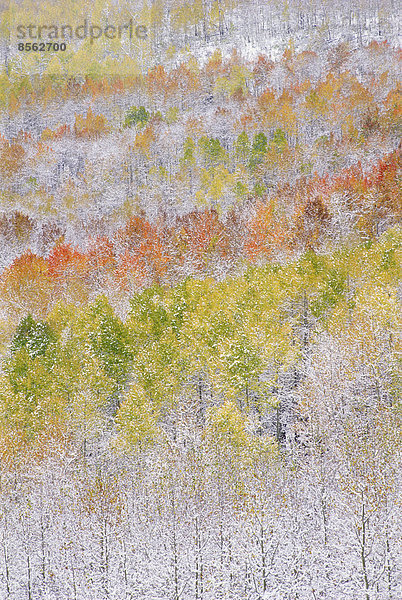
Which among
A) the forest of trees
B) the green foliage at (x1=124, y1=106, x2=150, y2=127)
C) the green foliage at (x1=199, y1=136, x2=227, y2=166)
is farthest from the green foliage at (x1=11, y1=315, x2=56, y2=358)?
the green foliage at (x1=124, y1=106, x2=150, y2=127)

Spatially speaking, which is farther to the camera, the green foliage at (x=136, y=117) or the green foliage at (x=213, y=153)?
the green foliage at (x=136, y=117)

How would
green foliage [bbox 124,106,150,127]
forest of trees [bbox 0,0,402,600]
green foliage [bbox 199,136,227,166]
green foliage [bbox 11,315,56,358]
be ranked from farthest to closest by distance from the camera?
green foliage [bbox 124,106,150,127] → green foliage [bbox 199,136,227,166] → green foliage [bbox 11,315,56,358] → forest of trees [bbox 0,0,402,600]

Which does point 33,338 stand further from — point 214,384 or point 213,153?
point 213,153

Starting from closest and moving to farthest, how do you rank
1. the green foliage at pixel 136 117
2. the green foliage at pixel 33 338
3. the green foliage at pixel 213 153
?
the green foliage at pixel 33 338, the green foliage at pixel 213 153, the green foliage at pixel 136 117

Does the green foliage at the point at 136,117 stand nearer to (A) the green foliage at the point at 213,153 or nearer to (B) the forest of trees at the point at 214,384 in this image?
(A) the green foliage at the point at 213,153

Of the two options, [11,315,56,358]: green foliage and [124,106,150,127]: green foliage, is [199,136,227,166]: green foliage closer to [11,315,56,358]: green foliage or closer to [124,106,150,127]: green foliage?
[124,106,150,127]: green foliage

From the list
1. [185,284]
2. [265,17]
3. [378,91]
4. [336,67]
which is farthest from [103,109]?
[185,284]

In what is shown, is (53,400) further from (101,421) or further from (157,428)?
(157,428)

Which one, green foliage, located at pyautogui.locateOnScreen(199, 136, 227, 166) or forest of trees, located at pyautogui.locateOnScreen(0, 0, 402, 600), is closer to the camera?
forest of trees, located at pyautogui.locateOnScreen(0, 0, 402, 600)

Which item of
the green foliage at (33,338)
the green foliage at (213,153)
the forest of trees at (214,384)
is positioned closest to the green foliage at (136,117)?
the green foliage at (213,153)
